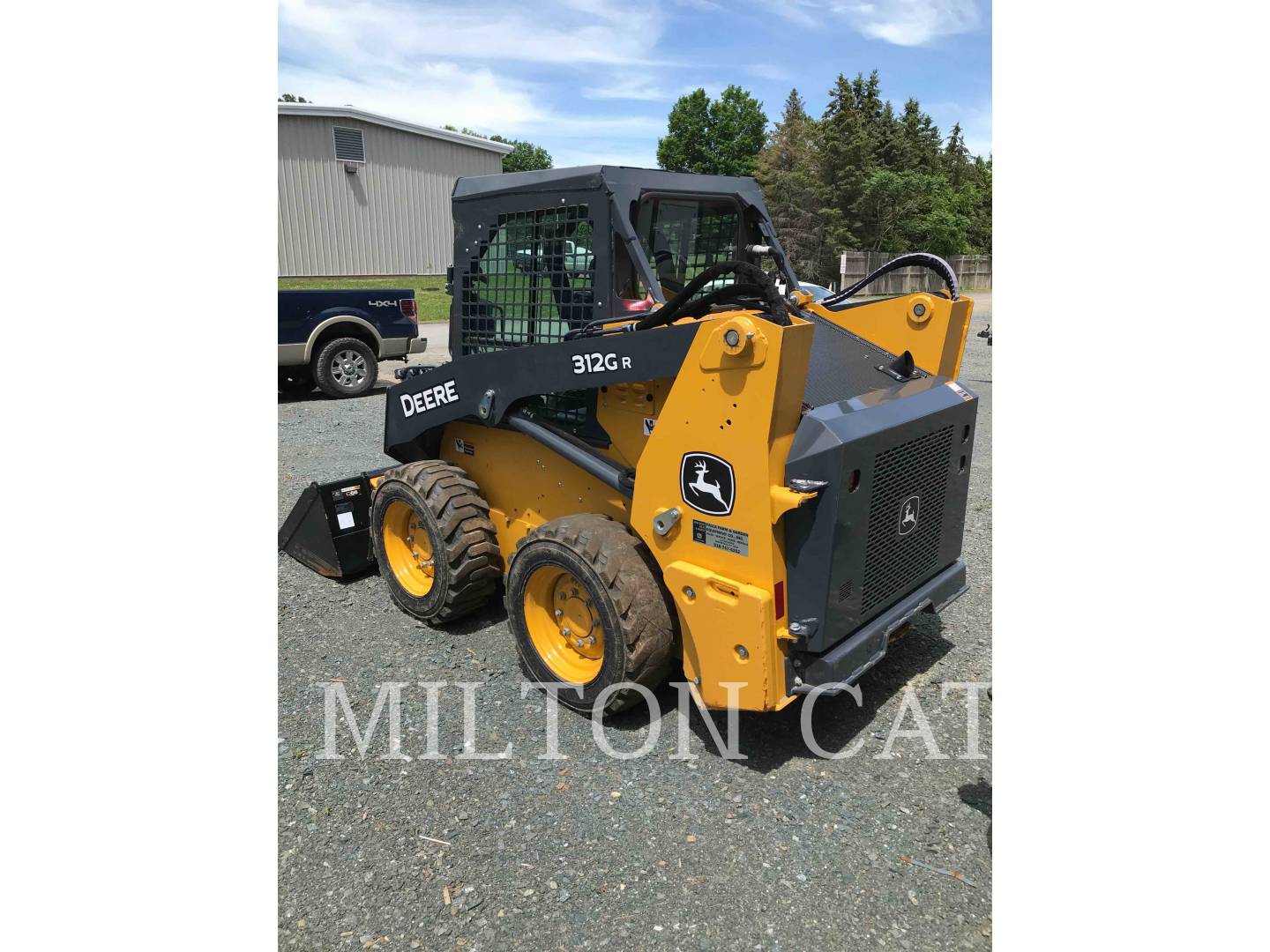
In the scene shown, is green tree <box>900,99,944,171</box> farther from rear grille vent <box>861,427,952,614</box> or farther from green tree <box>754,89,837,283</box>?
rear grille vent <box>861,427,952,614</box>

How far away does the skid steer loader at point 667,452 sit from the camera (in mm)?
3230

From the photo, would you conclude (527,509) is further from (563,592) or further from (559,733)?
(559,733)

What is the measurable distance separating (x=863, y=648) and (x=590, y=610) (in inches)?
47.6

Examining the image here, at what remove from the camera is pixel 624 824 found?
10.4 ft

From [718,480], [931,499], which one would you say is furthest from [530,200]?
[931,499]

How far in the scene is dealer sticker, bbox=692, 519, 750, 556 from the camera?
3.27m

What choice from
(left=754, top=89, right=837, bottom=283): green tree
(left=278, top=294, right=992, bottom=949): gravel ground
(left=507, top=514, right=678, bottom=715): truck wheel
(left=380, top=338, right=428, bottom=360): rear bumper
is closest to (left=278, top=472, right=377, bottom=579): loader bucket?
(left=278, top=294, right=992, bottom=949): gravel ground

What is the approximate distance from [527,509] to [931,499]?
206 cm

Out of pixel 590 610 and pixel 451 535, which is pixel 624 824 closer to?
pixel 590 610

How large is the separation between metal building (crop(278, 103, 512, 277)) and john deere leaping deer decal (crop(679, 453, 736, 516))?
2282 centimetres

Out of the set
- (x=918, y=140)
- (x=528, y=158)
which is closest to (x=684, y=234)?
(x=918, y=140)

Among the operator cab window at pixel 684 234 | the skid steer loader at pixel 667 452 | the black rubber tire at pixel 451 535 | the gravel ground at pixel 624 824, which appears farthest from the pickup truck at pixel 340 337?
the operator cab window at pixel 684 234

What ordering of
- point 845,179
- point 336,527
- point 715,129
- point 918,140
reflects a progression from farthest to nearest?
point 715,129
point 918,140
point 845,179
point 336,527

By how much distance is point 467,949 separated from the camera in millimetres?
2633
